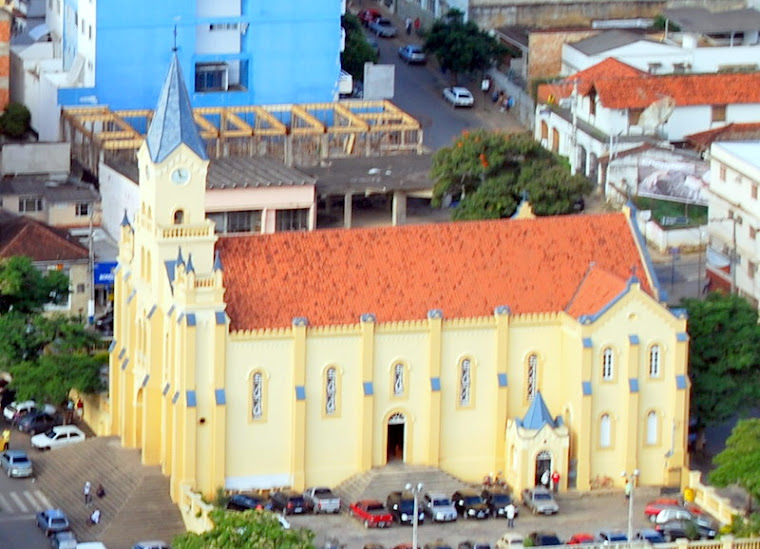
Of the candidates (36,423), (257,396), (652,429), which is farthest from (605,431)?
(36,423)

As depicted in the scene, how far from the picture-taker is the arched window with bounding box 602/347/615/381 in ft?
445

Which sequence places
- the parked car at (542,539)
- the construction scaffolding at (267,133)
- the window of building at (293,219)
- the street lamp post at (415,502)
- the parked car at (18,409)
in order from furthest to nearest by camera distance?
1. the construction scaffolding at (267,133)
2. the window of building at (293,219)
3. the parked car at (18,409)
4. the parked car at (542,539)
5. the street lamp post at (415,502)

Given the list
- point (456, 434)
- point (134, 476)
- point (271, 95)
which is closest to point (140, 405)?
point (134, 476)

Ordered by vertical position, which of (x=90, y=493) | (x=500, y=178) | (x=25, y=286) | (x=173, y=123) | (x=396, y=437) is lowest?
(x=90, y=493)

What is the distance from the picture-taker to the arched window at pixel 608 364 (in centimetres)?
13550

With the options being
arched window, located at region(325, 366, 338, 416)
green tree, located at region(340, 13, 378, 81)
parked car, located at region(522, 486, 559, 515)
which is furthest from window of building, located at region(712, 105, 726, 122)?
arched window, located at region(325, 366, 338, 416)

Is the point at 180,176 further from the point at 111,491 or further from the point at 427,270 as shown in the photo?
the point at 111,491

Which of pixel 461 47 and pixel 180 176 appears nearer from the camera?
pixel 180 176

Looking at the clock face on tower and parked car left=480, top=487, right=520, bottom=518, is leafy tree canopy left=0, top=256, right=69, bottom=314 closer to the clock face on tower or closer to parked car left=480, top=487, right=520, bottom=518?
the clock face on tower

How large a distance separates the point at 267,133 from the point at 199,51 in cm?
1059

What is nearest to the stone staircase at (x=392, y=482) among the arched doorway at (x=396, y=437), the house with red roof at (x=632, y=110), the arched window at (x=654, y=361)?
the arched doorway at (x=396, y=437)

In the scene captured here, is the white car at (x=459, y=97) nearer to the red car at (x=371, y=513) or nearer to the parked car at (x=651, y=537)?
the red car at (x=371, y=513)

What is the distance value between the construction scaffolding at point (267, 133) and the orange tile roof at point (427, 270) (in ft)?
118

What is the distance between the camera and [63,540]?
128 meters
